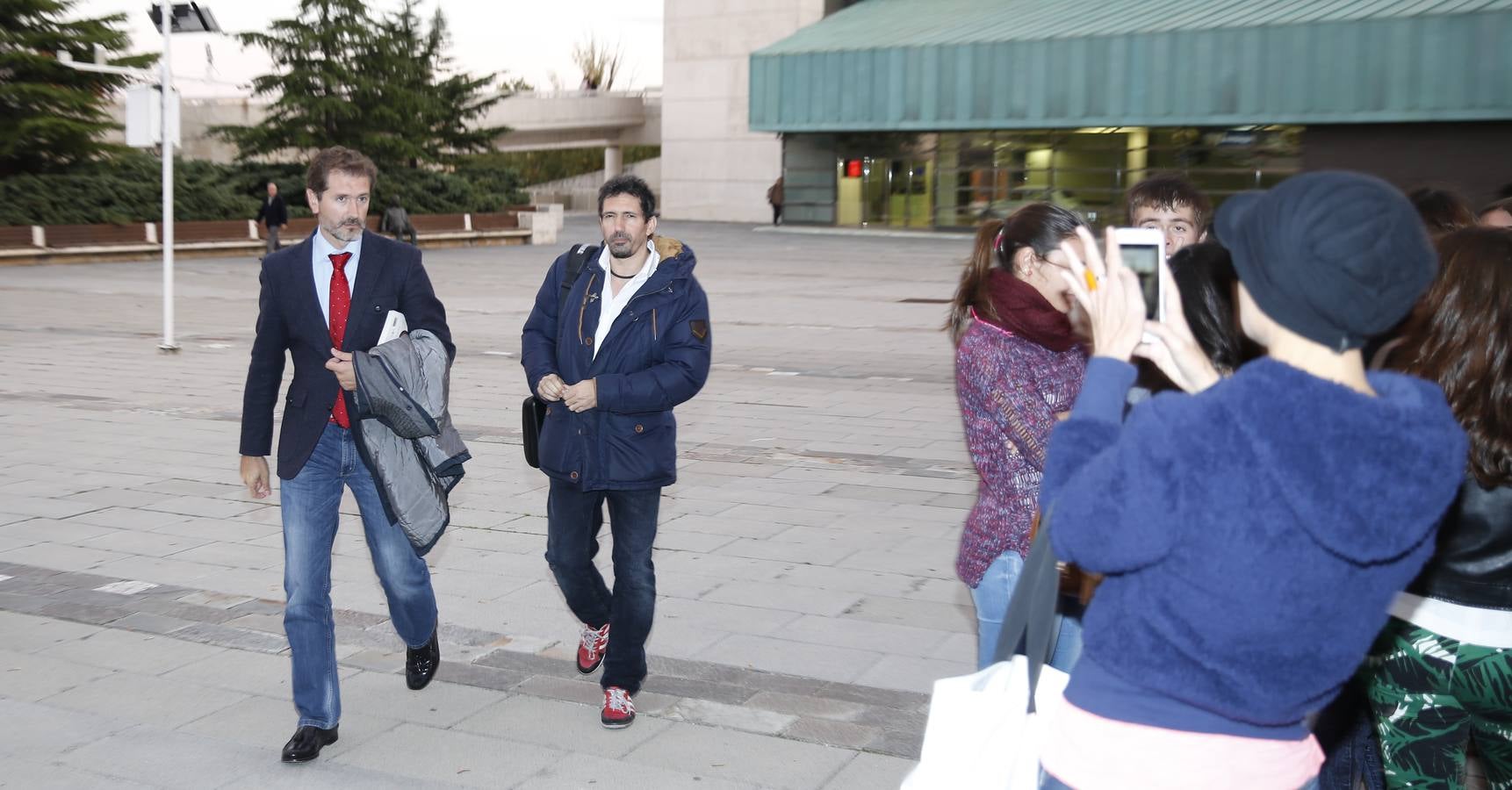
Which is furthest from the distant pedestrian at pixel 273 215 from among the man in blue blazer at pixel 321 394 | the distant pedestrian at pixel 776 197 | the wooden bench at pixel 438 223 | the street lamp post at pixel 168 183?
the man in blue blazer at pixel 321 394

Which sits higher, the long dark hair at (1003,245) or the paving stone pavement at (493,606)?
the long dark hair at (1003,245)

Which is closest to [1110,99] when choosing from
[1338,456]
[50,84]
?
[50,84]

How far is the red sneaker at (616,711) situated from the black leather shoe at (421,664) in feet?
2.28

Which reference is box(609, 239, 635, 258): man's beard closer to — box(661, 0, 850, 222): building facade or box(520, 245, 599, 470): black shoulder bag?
box(520, 245, 599, 470): black shoulder bag

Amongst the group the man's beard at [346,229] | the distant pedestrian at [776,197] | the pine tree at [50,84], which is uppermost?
the pine tree at [50,84]

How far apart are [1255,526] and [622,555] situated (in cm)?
296

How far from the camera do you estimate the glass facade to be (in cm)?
3694

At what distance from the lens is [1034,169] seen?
1651 inches

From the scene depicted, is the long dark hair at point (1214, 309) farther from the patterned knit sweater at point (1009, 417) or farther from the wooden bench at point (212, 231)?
the wooden bench at point (212, 231)

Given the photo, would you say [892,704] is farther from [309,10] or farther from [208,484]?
[309,10]

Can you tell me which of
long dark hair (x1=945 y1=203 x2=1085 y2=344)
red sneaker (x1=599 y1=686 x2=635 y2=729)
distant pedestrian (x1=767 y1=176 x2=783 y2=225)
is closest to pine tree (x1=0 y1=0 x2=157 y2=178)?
distant pedestrian (x1=767 y1=176 x2=783 y2=225)

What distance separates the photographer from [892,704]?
16.1ft

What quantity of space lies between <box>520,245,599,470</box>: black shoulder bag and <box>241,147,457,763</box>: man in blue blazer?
0.42 metres

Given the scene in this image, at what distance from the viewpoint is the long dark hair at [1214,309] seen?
8.90ft
